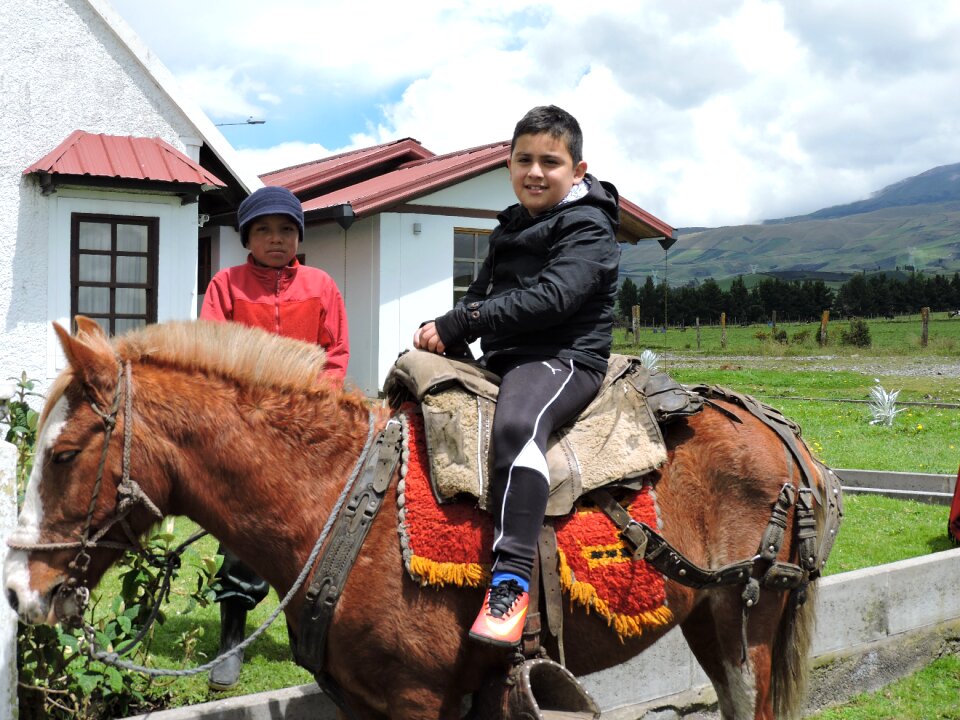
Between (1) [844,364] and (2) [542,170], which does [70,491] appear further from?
(1) [844,364]

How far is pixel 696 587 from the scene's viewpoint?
3104 mm

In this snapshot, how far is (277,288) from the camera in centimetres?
391

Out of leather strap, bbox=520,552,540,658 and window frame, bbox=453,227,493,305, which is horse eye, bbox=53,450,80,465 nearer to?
leather strap, bbox=520,552,540,658

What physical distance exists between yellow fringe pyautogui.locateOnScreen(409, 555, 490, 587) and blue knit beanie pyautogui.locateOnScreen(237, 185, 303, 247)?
1854 millimetres

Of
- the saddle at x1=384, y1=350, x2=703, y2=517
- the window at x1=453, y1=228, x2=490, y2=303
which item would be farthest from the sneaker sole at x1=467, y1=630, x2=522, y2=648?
the window at x1=453, y1=228, x2=490, y2=303

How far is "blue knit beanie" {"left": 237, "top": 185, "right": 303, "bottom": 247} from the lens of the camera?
3.78 m

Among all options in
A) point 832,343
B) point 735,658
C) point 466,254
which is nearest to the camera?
point 735,658

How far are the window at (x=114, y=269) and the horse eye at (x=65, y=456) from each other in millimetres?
8883

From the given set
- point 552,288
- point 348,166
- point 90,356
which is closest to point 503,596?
point 552,288

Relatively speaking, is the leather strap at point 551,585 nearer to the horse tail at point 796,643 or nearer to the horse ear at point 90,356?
the horse tail at point 796,643

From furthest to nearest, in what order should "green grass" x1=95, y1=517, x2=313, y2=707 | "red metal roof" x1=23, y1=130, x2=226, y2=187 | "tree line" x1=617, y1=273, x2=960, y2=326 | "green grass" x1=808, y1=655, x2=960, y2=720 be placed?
"tree line" x1=617, y1=273, x2=960, y2=326 → "red metal roof" x1=23, y1=130, x2=226, y2=187 → "green grass" x1=808, y1=655, x2=960, y2=720 → "green grass" x1=95, y1=517, x2=313, y2=707

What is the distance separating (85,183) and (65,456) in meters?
9.03

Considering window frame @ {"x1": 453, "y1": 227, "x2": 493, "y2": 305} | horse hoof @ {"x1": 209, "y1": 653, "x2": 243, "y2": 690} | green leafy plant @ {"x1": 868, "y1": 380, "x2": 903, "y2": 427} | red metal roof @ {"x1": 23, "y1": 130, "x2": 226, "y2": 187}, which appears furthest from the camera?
window frame @ {"x1": 453, "y1": 227, "x2": 493, "y2": 305}

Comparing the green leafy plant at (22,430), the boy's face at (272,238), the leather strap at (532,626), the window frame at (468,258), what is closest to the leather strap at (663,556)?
the leather strap at (532,626)
